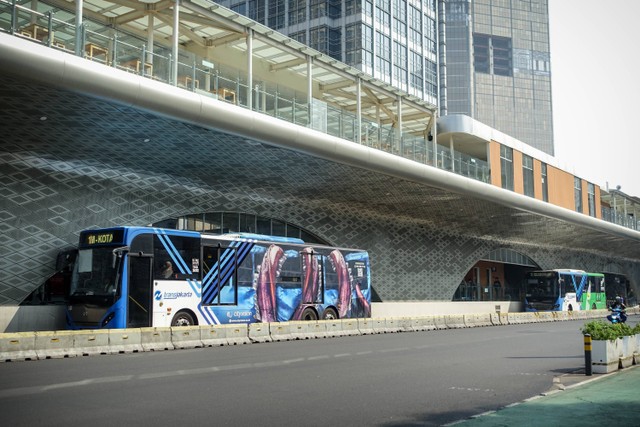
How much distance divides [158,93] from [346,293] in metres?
12.6

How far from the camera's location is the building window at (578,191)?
5125cm

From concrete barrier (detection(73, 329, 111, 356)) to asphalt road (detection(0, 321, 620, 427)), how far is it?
58 cm

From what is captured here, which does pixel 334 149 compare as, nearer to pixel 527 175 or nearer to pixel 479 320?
pixel 479 320

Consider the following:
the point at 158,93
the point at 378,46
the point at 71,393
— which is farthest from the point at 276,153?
the point at 378,46

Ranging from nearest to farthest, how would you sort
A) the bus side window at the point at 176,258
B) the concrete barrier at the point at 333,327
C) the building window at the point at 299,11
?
the bus side window at the point at 176,258, the concrete barrier at the point at 333,327, the building window at the point at 299,11

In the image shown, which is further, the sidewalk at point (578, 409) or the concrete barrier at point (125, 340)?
the concrete barrier at point (125, 340)

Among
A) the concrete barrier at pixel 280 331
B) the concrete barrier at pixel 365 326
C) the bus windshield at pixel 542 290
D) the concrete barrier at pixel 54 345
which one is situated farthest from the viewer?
the bus windshield at pixel 542 290

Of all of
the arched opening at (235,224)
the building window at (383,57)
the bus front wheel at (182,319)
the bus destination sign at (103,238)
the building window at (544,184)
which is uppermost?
the building window at (383,57)

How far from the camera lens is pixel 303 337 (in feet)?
76.2

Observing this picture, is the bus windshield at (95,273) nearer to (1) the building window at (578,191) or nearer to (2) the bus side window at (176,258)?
(2) the bus side window at (176,258)

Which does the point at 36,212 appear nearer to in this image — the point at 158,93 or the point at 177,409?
the point at 158,93

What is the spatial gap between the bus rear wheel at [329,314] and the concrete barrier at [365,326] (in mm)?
1095

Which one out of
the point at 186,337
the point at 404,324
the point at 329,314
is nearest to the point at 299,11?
the point at 404,324

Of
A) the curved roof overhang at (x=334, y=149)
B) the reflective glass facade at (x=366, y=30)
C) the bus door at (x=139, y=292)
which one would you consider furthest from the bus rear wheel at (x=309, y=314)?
the reflective glass facade at (x=366, y=30)
